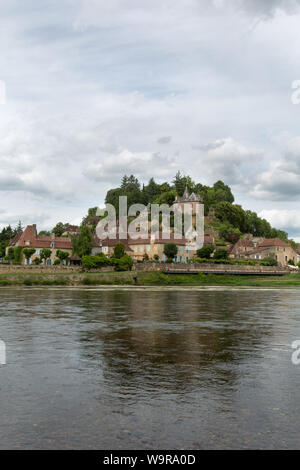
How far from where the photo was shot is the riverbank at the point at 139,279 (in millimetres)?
84281

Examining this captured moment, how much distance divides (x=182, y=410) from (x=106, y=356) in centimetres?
740

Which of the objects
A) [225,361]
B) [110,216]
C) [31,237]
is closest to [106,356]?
A: [225,361]

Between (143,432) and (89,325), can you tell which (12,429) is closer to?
(143,432)

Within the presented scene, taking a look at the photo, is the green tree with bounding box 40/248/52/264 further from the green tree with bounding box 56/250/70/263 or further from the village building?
the village building

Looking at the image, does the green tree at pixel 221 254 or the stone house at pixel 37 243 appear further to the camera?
the green tree at pixel 221 254

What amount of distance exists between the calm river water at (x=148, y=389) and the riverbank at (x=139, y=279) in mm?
59495

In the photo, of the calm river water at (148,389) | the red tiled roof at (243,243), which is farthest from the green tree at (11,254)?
the calm river water at (148,389)

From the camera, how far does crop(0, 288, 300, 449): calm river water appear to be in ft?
31.8

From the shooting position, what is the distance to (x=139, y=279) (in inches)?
3765

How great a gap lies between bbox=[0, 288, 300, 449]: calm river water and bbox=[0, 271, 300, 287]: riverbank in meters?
59.5

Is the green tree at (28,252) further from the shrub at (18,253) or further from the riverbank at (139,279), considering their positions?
the riverbank at (139,279)

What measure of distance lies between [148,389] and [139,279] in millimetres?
82702

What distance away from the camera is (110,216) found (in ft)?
545

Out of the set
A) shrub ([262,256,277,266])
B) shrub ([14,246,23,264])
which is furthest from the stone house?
shrub ([262,256,277,266])
